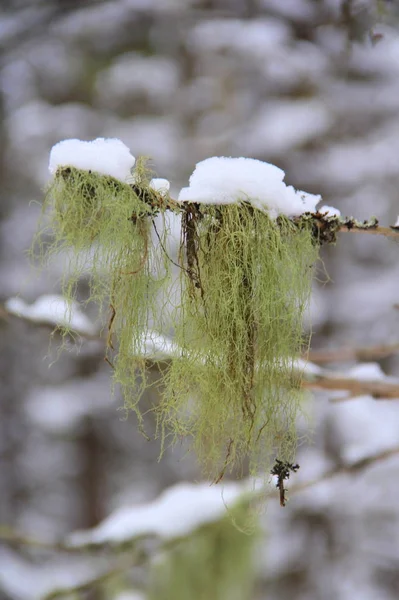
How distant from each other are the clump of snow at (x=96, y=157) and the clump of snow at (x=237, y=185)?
6 cm

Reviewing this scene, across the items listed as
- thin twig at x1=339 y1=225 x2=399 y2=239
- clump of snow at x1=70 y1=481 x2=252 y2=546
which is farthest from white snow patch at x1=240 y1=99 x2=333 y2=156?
thin twig at x1=339 y1=225 x2=399 y2=239

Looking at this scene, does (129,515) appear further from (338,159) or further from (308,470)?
(338,159)

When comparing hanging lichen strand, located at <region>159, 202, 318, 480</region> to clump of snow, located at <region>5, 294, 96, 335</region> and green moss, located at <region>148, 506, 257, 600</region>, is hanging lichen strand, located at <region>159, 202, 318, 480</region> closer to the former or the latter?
clump of snow, located at <region>5, 294, 96, 335</region>

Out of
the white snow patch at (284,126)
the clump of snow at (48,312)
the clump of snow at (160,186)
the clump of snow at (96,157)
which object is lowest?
the clump of snow at (160,186)

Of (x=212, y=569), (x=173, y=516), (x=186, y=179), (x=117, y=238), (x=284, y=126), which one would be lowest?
(x=212, y=569)

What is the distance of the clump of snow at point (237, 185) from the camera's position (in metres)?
0.55

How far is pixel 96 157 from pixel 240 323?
0.22 m

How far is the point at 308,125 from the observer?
3.18 metres

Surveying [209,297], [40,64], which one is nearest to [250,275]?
[209,297]

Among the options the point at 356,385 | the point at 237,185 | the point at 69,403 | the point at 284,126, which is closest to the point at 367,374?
the point at 356,385

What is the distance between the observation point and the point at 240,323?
605 mm

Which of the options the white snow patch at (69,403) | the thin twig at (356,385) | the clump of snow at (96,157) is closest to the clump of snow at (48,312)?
the thin twig at (356,385)

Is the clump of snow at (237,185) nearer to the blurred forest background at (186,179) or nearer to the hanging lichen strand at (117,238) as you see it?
the hanging lichen strand at (117,238)

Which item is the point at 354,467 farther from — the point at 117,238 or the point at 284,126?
the point at 284,126
